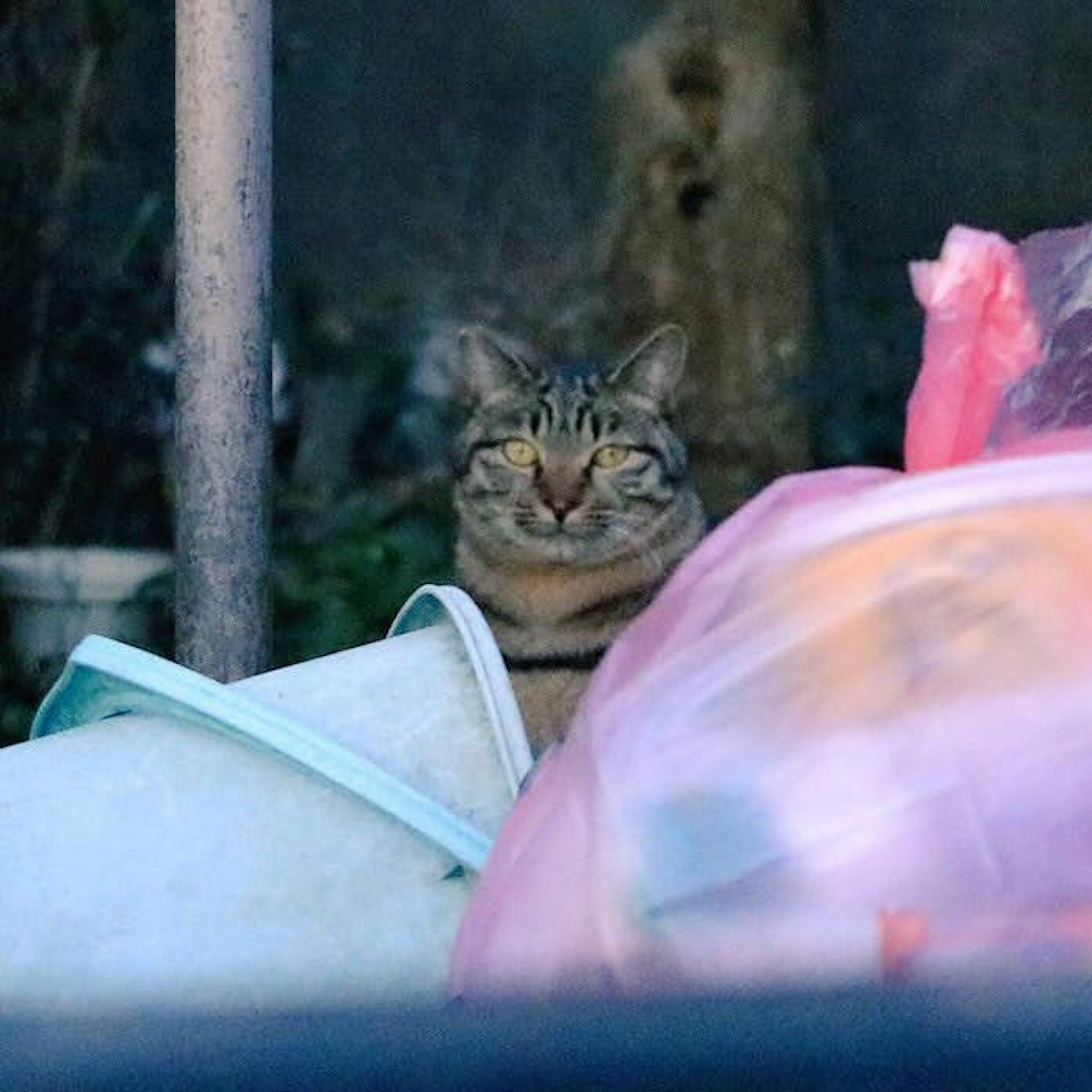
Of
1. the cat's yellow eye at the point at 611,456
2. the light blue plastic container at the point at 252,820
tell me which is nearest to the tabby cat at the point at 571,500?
the cat's yellow eye at the point at 611,456

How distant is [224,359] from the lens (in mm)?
2045

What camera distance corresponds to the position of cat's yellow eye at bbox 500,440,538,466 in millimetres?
2527

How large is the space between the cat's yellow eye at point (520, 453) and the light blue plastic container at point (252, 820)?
1121mm

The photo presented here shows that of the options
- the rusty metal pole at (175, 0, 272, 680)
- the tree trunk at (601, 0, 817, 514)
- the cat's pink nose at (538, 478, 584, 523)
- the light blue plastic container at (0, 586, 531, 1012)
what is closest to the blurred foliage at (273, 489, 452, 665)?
the tree trunk at (601, 0, 817, 514)

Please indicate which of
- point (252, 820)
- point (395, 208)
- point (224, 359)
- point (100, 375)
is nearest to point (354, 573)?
point (100, 375)

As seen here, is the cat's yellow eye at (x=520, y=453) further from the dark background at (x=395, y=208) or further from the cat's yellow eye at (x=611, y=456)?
the dark background at (x=395, y=208)

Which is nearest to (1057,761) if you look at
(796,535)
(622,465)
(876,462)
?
(796,535)

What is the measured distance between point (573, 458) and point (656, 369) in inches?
6.5

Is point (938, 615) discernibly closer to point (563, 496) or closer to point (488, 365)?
point (563, 496)

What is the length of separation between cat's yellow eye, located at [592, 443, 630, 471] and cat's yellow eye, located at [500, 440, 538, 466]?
0.08 meters

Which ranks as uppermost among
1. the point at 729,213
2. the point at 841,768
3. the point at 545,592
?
the point at 729,213

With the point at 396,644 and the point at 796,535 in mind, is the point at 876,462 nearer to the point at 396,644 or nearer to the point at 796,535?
the point at 396,644

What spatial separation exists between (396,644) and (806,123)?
2.18 metres

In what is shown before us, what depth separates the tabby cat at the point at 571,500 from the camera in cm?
248
